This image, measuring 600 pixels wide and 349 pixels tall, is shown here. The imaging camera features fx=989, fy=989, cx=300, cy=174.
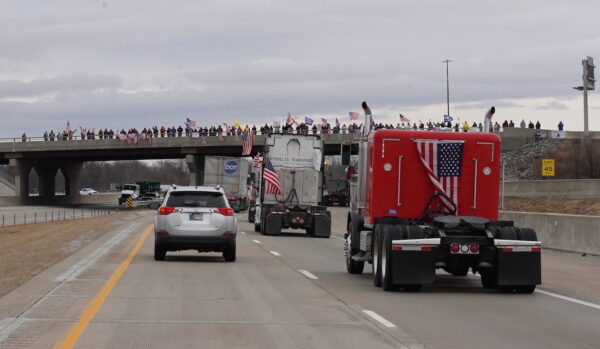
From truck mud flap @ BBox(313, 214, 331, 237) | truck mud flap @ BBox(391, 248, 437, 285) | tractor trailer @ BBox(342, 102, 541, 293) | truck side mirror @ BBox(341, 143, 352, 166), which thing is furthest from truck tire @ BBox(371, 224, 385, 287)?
truck mud flap @ BBox(313, 214, 331, 237)

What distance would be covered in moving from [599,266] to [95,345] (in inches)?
659

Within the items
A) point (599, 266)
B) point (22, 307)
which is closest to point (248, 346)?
point (22, 307)

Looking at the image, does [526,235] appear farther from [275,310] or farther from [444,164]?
[275,310]

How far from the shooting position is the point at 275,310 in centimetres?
1379

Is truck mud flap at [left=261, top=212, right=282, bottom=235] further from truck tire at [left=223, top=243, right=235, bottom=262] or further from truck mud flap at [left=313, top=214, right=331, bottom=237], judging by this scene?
truck tire at [left=223, top=243, right=235, bottom=262]

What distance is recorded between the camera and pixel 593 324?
12773 millimetres

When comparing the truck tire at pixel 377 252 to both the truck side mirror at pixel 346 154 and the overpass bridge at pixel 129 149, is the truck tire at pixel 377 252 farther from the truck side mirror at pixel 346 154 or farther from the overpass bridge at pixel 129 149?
the overpass bridge at pixel 129 149

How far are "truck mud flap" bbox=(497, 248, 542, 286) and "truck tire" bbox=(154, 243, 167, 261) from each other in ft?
30.7

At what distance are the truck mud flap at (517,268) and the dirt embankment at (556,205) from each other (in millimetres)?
32290

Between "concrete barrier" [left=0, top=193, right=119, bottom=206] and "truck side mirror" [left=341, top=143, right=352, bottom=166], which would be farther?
"concrete barrier" [left=0, top=193, right=119, bottom=206]

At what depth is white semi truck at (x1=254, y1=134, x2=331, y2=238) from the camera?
4006 cm

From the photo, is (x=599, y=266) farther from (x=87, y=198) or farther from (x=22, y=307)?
(x=87, y=198)

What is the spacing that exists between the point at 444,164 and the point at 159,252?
8.28 m

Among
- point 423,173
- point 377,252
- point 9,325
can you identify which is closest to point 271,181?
point 423,173
